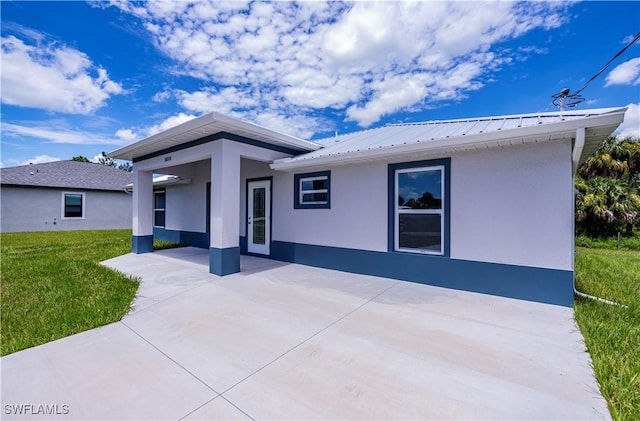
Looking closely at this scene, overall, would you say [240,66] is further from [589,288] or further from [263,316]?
Result: [589,288]

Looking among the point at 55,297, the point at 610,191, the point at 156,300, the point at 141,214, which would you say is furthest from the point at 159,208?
the point at 610,191

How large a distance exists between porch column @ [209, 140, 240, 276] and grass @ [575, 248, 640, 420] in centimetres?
597

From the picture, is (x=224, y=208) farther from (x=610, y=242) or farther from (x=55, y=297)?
(x=610, y=242)

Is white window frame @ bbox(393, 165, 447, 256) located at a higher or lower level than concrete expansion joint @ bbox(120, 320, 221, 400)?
higher

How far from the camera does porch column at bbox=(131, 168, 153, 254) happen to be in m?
9.01

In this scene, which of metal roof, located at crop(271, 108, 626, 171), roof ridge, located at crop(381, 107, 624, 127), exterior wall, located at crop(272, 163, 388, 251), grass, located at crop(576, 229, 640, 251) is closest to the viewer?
metal roof, located at crop(271, 108, 626, 171)

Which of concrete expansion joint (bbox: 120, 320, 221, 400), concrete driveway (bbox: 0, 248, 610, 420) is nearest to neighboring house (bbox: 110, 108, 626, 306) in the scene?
concrete driveway (bbox: 0, 248, 610, 420)

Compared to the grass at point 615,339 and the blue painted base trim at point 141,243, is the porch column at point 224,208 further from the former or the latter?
the grass at point 615,339

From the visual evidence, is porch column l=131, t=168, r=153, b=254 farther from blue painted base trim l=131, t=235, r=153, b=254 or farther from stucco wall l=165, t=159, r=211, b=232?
stucco wall l=165, t=159, r=211, b=232

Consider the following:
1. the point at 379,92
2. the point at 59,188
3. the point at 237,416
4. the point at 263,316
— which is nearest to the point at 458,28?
the point at 379,92

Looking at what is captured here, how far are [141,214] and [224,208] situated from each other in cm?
492

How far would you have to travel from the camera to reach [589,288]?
5379mm

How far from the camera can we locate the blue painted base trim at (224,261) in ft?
19.9

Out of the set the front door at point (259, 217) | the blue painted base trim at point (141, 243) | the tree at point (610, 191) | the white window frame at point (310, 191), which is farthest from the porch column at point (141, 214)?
the tree at point (610, 191)
